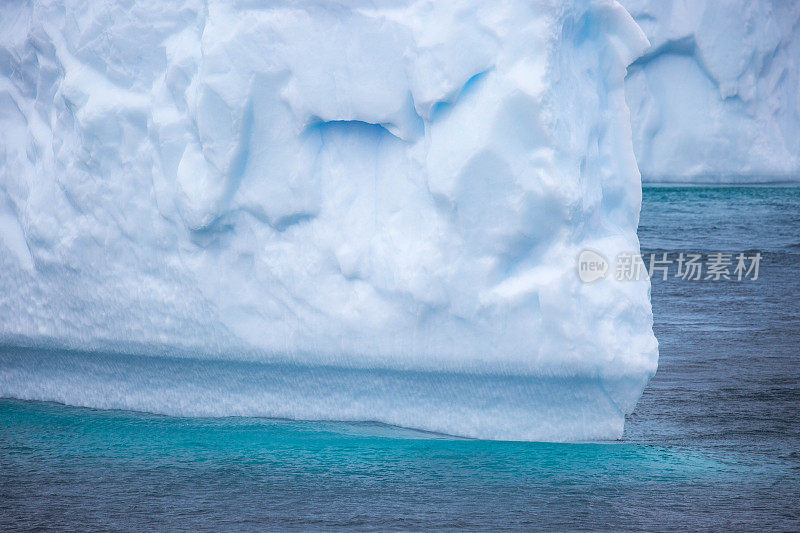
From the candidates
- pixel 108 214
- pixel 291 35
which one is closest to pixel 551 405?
pixel 291 35

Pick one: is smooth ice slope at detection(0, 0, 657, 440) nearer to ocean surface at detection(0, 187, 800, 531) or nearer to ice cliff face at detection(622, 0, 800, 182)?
ocean surface at detection(0, 187, 800, 531)

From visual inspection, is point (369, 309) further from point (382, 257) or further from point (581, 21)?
point (581, 21)

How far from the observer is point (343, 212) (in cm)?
475

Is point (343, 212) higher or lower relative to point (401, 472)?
higher

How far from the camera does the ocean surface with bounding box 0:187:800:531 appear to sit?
13.4 feet

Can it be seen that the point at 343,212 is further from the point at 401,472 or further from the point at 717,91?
the point at 717,91

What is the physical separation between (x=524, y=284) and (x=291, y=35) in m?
1.55

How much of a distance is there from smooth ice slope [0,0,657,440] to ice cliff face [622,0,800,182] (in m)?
11.6

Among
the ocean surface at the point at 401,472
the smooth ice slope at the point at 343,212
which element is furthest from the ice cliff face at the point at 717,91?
the smooth ice slope at the point at 343,212

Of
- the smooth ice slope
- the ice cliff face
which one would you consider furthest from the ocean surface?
the ice cliff face

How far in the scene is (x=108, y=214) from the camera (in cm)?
517

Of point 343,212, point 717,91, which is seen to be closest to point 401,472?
point 343,212

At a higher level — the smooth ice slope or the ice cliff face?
the ice cliff face

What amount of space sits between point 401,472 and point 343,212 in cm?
121
